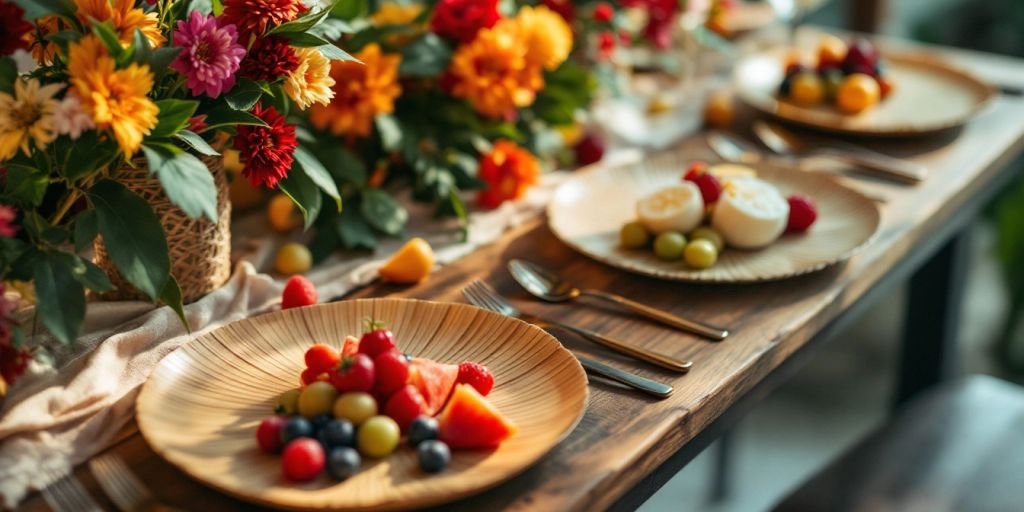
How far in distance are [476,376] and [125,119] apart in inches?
15.8

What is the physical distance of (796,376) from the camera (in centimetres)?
306

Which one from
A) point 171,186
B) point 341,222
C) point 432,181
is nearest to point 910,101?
point 432,181

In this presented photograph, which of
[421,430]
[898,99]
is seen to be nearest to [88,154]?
[421,430]

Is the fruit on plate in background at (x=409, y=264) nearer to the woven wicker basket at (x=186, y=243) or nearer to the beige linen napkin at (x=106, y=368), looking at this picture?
the beige linen napkin at (x=106, y=368)

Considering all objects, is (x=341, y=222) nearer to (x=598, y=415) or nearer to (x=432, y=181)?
(x=432, y=181)

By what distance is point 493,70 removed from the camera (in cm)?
154

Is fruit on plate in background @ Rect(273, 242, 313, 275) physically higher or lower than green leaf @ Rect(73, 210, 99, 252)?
lower

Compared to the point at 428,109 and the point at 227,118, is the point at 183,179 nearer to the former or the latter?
the point at 227,118

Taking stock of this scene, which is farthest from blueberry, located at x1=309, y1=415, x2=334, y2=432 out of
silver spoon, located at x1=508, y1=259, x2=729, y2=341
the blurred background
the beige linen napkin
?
the blurred background

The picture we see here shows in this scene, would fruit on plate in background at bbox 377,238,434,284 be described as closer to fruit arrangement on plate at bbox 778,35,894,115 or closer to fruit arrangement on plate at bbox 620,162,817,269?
fruit arrangement on plate at bbox 620,162,817,269

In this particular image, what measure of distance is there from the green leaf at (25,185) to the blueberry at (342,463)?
0.37 m

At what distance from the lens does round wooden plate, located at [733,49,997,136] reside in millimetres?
1853

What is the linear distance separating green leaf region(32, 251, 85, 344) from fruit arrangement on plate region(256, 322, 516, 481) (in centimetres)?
20

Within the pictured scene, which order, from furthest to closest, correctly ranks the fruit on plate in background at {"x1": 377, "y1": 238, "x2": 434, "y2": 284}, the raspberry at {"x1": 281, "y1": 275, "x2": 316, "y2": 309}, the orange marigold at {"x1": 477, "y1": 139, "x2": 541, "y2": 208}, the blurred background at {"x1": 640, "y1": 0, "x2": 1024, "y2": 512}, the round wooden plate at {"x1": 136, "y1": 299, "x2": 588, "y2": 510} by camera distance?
the blurred background at {"x1": 640, "y1": 0, "x2": 1024, "y2": 512}, the orange marigold at {"x1": 477, "y1": 139, "x2": 541, "y2": 208}, the fruit on plate in background at {"x1": 377, "y1": 238, "x2": 434, "y2": 284}, the raspberry at {"x1": 281, "y1": 275, "x2": 316, "y2": 309}, the round wooden plate at {"x1": 136, "y1": 299, "x2": 588, "y2": 510}
